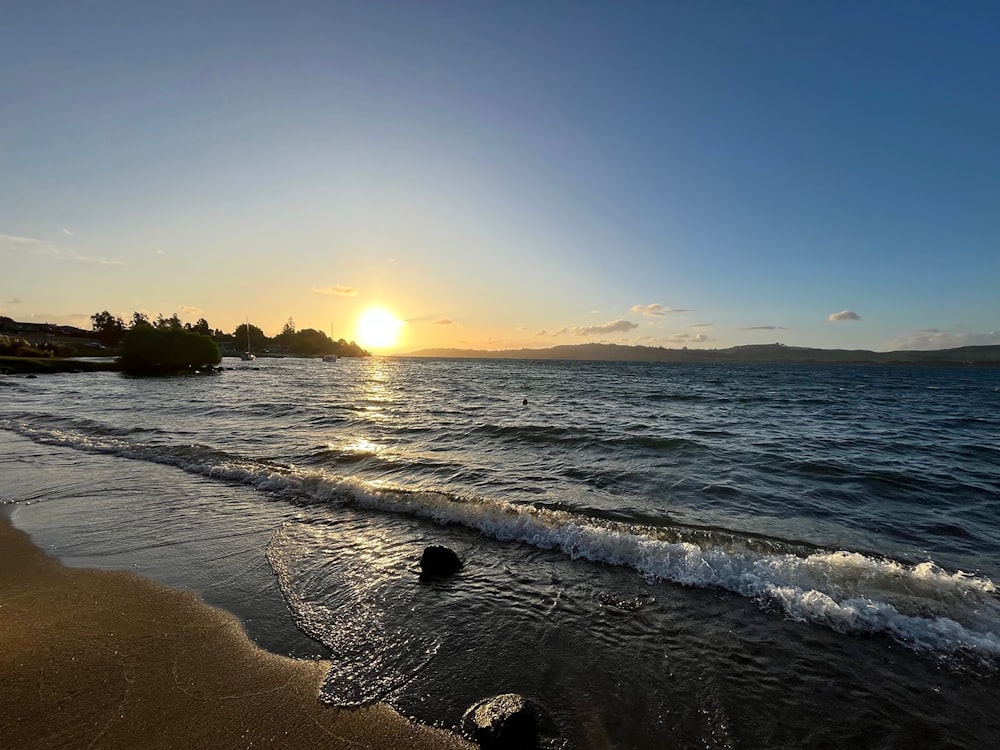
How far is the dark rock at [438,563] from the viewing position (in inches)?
348

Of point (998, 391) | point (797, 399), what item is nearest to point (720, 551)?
point (797, 399)

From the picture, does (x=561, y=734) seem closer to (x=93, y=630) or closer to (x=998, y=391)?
(x=93, y=630)

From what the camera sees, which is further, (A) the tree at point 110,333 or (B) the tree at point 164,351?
(A) the tree at point 110,333

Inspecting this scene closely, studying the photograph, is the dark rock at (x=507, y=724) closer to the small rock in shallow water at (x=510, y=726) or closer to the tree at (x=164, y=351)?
the small rock in shallow water at (x=510, y=726)

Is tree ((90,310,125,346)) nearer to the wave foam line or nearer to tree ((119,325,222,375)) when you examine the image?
tree ((119,325,222,375))

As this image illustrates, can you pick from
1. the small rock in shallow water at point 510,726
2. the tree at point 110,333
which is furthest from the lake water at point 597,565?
the tree at point 110,333

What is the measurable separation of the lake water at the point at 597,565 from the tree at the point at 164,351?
7015 centimetres

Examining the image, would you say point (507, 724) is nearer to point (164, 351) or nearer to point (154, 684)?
point (154, 684)

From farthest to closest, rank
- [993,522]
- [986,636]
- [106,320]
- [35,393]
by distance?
[106,320] → [35,393] → [993,522] → [986,636]

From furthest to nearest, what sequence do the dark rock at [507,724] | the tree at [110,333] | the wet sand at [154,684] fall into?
the tree at [110,333] < the wet sand at [154,684] < the dark rock at [507,724]

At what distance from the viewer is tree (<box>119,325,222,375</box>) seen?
78.9 metres

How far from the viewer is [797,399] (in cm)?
5134

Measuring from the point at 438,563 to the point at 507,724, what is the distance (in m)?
4.39

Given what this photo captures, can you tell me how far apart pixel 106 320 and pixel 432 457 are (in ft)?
652
